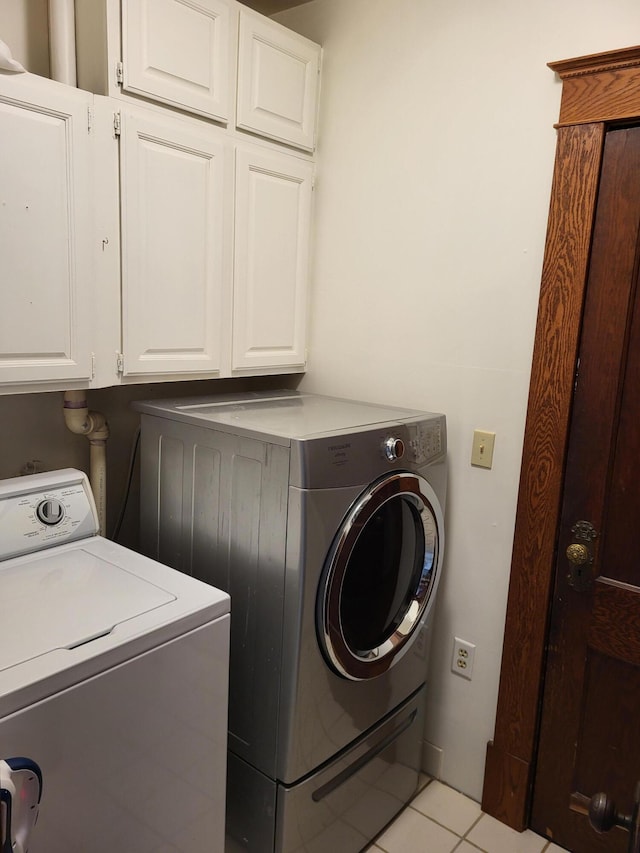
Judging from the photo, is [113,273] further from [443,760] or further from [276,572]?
[443,760]

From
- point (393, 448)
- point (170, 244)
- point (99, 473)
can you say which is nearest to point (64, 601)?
point (99, 473)

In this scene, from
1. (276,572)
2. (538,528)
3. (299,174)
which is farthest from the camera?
(299,174)

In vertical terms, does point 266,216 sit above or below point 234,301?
above

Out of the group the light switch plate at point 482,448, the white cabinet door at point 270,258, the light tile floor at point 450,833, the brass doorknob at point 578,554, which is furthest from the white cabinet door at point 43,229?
the light tile floor at point 450,833

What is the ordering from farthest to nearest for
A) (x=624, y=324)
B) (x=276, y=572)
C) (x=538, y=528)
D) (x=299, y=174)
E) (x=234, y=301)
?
(x=299, y=174) → (x=234, y=301) → (x=538, y=528) → (x=624, y=324) → (x=276, y=572)

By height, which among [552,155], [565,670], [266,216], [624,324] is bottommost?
[565,670]

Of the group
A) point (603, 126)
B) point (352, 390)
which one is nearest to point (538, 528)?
point (352, 390)

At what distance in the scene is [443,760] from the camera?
2.12m

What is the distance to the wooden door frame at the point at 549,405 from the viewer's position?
5.23 ft

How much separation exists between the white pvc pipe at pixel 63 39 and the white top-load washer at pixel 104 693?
104 cm

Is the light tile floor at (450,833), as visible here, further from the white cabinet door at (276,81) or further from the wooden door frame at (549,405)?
the white cabinet door at (276,81)

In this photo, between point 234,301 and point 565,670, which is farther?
point 234,301

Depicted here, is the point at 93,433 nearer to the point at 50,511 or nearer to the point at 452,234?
the point at 50,511

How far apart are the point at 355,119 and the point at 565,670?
1.82 meters
